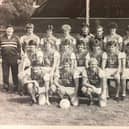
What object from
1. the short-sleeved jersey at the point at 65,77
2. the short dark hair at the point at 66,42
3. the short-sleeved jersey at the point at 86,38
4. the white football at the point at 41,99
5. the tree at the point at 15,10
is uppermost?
the tree at the point at 15,10

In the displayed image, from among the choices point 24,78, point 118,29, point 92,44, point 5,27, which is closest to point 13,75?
point 24,78

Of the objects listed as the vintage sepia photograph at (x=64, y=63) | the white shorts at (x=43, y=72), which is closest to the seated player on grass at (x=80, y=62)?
the vintage sepia photograph at (x=64, y=63)

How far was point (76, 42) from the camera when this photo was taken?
1844 mm

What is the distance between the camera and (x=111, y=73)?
Answer: 6.05 feet

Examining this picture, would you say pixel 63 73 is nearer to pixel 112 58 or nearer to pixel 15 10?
pixel 112 58

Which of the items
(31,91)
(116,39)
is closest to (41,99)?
(31,91)

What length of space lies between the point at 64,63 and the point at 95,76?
0.13 m

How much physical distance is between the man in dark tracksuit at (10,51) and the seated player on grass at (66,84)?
162 millimetres

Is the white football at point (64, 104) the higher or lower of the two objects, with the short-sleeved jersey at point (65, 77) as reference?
lower

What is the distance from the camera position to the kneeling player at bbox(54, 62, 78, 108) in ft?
6.09

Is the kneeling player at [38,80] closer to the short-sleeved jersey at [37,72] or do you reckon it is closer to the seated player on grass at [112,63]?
the short-sleeved jersey at [37,72]

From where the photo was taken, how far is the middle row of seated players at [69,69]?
1.85m

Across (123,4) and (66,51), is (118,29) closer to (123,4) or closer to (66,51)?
(123,4)

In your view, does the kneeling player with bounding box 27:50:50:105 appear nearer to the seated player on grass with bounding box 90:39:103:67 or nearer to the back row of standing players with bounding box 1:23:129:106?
the back row of standing players with bounding box 1:23:129:106
